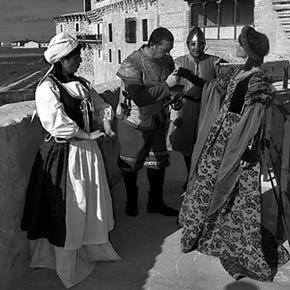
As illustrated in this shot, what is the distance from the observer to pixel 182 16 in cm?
1855

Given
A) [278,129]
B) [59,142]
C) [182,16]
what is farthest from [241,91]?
[182,16]

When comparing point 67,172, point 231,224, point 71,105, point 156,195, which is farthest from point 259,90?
point 156,195

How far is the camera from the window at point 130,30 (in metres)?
26.0

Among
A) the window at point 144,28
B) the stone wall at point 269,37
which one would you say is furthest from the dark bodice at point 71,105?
the window at point 144,28

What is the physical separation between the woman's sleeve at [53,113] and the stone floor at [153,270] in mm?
887

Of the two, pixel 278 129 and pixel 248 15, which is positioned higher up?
pixel 248 15

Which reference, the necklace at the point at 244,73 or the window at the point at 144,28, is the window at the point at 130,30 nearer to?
the window at the point at 144,28

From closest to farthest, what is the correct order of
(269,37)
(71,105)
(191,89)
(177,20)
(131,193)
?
(71,105) < (131,193) < (191,89) < (269,37) < (177,20)

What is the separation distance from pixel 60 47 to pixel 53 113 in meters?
0.36

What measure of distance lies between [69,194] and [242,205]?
1048 mm

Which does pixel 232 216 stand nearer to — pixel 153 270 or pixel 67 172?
pixel 153 270

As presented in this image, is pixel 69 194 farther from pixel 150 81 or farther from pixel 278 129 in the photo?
pixel 278 129

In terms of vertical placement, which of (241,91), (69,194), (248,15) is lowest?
(69,194)

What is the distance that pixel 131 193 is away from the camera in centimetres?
341
